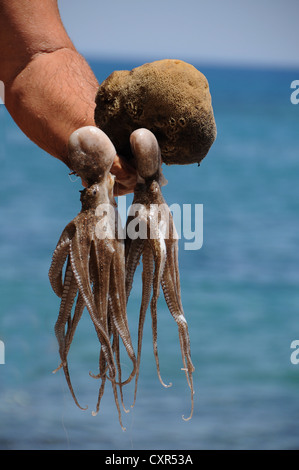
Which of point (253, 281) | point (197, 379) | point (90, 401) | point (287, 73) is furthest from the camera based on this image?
point (287, 73)

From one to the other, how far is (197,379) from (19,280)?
4.80 ft

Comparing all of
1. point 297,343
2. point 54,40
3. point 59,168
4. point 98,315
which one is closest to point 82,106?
point 54,40

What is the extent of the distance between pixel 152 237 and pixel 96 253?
9cm

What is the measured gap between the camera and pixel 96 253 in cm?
106

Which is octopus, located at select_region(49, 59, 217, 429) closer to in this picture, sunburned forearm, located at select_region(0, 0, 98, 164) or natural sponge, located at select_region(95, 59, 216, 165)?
natural sponge, located at select_region(95, 59, 216, 165)

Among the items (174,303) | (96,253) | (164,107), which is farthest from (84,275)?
(164,107)

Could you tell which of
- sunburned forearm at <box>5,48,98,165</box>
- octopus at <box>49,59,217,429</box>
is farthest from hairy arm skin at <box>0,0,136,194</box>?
octopus at <box>49,59,217,429</box>

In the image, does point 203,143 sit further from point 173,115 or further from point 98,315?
point 98,315

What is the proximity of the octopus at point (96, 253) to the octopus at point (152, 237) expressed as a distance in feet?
0.10

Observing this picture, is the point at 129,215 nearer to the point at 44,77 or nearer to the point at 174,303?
the point at 174,303

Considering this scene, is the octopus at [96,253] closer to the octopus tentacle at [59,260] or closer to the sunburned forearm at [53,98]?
the octopus tentacle at [59,260]

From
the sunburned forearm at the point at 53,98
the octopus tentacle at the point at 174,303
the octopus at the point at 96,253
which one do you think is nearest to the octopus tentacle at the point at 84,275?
the octopus at the point at 96,253

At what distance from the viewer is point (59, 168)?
276 inches

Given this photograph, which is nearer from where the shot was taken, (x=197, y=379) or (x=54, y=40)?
(x=54, y=40)
